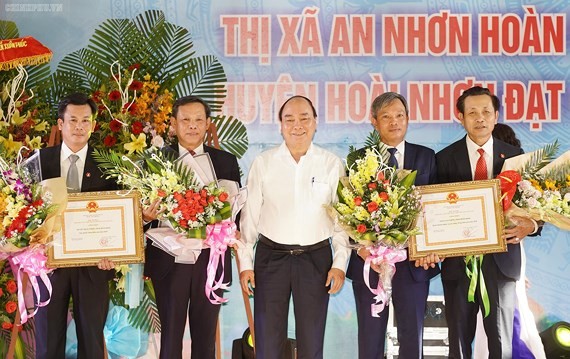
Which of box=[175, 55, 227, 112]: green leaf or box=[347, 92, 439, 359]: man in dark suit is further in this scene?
box=[175, 55, 227, 112]: green leaf

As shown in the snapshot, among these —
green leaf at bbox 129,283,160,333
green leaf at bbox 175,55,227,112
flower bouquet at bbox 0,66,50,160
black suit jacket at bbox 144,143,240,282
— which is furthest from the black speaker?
flower bouquet at bbox 0,66,50,160

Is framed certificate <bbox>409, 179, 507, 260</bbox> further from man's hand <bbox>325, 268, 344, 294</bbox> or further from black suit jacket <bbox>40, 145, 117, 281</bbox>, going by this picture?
black suit jacket <bbox>40, 145, 117, 281</bbox>

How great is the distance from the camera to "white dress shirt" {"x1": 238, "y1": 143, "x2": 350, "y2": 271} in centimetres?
427

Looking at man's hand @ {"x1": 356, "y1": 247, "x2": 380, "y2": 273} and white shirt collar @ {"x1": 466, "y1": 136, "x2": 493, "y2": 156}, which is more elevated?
white shirt collar @ {"x1": 466, "y1": 136, "x2": 493, "y2": 156}

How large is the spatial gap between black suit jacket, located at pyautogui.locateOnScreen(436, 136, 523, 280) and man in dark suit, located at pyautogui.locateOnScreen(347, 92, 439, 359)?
8cm

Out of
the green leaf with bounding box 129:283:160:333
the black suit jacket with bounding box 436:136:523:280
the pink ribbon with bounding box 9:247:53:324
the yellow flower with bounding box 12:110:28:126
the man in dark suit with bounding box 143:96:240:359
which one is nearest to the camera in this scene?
the pink ribbon with bounding box 9:247:53:324

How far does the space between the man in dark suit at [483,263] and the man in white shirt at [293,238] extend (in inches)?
24.9

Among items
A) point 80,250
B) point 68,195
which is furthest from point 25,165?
Result: point 80,250

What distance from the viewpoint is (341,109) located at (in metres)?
5.76

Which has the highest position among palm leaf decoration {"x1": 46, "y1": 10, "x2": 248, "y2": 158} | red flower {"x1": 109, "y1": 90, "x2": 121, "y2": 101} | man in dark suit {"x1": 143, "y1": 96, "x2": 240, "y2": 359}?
palm leaf decoration {"x1": 46, "y1": 10, "x2": 248, "y2": 158}

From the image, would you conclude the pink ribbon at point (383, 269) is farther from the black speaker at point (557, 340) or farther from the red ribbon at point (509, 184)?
the black speaker at point (557, 340)

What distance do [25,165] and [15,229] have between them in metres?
0.39

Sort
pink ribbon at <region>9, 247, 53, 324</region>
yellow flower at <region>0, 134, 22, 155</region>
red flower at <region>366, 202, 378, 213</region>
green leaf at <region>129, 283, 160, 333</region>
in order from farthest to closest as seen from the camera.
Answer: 1. green leaf at <region>129, 283, 160, 333</region>
2. yellow flower at <region>0, 134, 22, 155</region>
3. pink ribbon at <region>9, 247, 53, 324</region>
4. red flower at <region>366, 202, 378, 213</region>

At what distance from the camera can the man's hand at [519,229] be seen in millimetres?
4297
